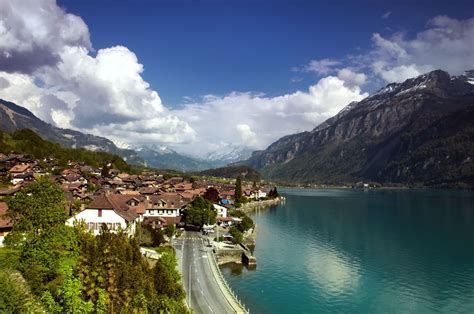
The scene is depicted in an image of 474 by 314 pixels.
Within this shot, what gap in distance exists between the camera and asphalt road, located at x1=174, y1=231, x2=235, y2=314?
150ft

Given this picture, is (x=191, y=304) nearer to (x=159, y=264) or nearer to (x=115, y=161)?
(x=159, y=264)

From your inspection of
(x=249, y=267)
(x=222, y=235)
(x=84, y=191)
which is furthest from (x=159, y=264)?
(x=84, y=191)

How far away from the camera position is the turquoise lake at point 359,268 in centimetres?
5697

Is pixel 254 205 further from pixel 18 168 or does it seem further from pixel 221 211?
pixel 18 168

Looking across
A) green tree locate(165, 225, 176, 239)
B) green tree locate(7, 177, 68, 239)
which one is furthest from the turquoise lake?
green tree locate(7, 177, 68, 239)

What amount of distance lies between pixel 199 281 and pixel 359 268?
35.4 meters

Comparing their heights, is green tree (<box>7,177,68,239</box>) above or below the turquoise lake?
above

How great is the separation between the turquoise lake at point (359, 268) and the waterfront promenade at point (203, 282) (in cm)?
465

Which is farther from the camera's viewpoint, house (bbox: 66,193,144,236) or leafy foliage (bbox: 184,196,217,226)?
leafy foliage (bbox: 184,196,217,226)

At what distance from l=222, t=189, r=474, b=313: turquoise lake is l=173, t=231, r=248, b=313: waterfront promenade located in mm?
4653

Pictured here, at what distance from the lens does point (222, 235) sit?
294ft

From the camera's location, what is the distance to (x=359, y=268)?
76.1 metres

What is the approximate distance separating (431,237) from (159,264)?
87359 millimetres

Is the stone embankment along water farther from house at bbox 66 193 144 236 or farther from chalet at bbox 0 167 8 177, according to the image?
house at bbox 66 193 144 236
